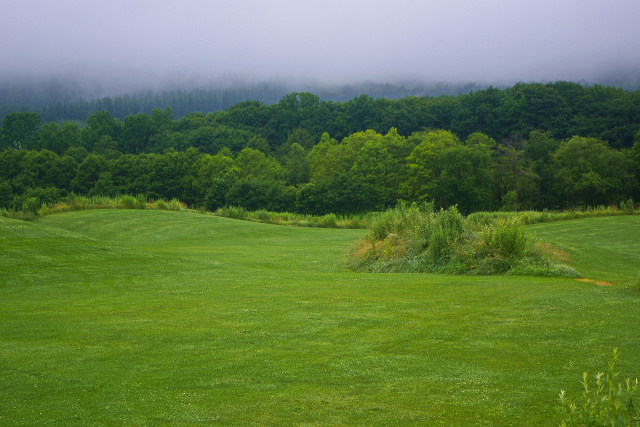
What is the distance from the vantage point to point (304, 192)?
7044 cm

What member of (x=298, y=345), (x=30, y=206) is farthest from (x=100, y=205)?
(x=298, y=345)

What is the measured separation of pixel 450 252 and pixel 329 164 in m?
64.8

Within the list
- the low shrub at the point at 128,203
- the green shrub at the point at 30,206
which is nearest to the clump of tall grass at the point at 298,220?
the low shrub at the point at 128,203

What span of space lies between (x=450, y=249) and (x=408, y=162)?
186 ft

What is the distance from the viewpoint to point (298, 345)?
7426mm

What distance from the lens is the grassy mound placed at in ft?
48.9

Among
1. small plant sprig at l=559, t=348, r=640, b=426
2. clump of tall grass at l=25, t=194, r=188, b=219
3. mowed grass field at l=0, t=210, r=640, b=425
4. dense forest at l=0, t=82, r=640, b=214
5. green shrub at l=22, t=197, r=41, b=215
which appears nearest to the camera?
small plant sprig at l=559, t=348, r=640, b=426

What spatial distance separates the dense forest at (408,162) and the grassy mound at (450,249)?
45988mm

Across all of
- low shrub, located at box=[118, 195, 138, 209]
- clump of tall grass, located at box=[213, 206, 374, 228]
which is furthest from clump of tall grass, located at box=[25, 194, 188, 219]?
clump of tall grass, located at box=[213, 206, 374, 228]

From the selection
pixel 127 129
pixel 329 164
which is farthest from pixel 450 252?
pixel 127 129

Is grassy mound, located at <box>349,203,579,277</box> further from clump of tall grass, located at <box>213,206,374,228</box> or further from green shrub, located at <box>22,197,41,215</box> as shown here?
green shrub, located at <box>22,197,41,215</box>

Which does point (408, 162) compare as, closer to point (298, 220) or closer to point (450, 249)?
point (298, 220)

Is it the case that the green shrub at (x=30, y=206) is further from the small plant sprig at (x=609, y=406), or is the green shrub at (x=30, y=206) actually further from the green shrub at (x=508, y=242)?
the small plant sprig at (x=609, y=406)

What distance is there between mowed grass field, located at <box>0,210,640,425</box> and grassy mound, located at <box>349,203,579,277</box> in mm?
1246
